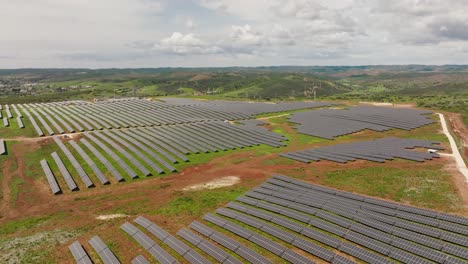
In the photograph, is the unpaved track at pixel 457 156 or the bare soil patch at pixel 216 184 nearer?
the bare soil patch at pixel 216 184

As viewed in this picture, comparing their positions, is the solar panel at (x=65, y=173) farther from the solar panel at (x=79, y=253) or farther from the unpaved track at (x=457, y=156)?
the unpaved track at (x=457, y=156)

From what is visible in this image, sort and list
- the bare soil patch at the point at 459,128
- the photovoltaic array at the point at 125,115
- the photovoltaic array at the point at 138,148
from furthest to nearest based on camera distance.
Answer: the photovoltaic array at the point at 125,115 → the bare soil patch at the point at 459,128 → the photovoltaic array at the point at 138,148

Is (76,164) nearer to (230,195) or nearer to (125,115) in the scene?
(230,195)

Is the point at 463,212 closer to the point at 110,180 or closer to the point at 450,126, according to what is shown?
the point at 110,180

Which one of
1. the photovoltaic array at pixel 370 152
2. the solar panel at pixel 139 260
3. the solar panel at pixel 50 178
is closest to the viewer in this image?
the solar panel at pixel 139 260

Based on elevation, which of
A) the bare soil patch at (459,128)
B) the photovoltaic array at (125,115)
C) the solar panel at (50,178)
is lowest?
the solar panel at (50,178)

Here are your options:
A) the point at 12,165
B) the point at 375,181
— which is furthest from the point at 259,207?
the point at 12,165

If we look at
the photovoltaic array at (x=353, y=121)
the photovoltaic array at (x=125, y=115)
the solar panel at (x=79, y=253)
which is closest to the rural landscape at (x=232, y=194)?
the solar panel at (x=79, y=253)

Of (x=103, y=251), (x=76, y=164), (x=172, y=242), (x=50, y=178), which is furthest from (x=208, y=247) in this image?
(x=76, y=164)

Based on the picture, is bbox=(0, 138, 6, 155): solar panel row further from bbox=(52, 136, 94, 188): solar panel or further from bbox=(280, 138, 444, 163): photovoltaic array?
bbox=(280, 138, 444, 163): photovoltaic array
